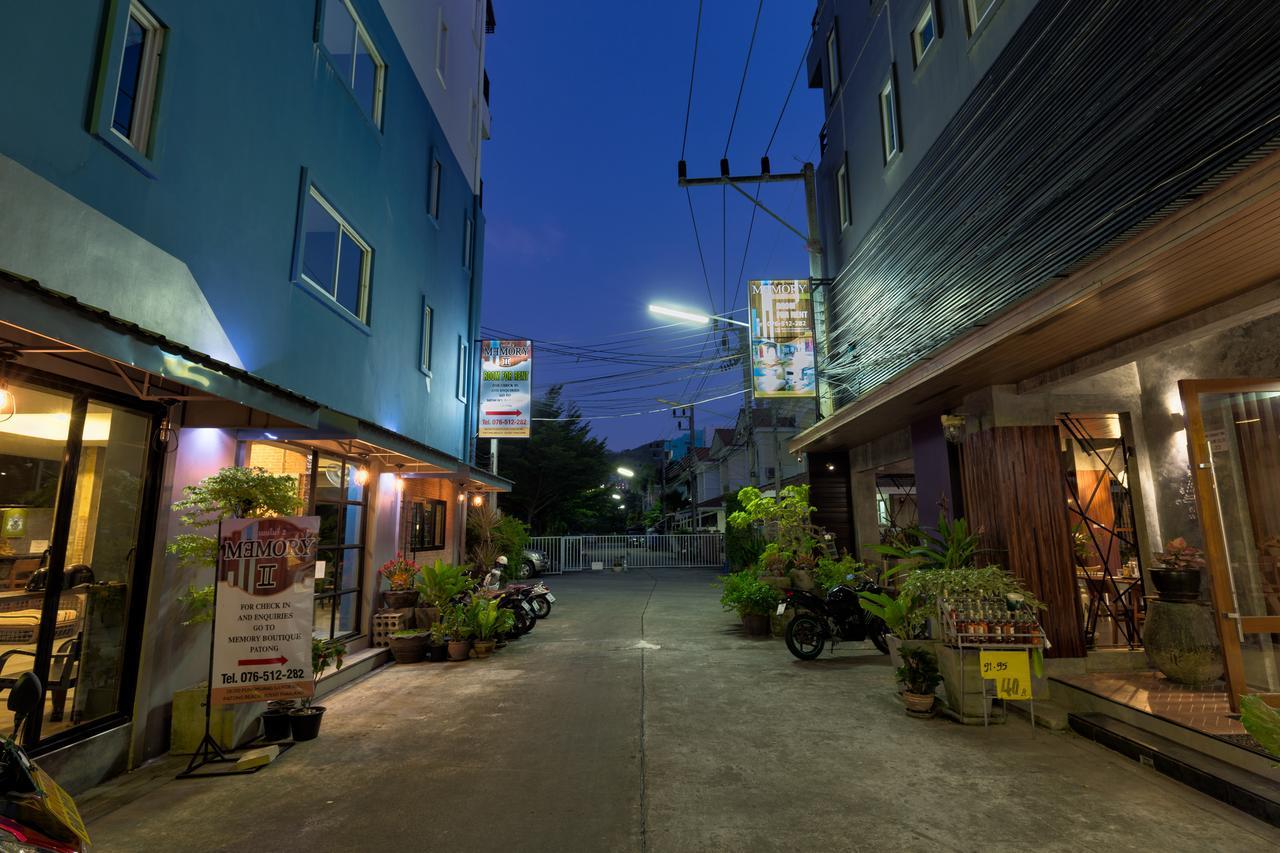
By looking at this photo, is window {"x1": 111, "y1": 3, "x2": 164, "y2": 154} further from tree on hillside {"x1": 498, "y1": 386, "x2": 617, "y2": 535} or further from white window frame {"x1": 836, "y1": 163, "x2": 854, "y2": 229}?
tree on hillside {"x1": 498, "y1": 386, "x2": 617, "y2": 535}

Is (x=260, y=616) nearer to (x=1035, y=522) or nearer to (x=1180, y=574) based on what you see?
(x=1035, y=522)

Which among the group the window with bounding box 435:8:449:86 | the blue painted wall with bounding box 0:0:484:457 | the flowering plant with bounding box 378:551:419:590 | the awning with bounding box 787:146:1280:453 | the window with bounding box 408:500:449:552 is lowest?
the flowering plant with bounding box 378:551:419:590

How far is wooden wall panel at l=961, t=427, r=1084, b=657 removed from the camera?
605 centimetres


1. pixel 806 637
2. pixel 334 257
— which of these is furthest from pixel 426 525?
pixel 806 637

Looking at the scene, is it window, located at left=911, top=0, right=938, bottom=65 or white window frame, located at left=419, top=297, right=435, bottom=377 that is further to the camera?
white window frame, located at left=419, top=297, right=435, bottom=377

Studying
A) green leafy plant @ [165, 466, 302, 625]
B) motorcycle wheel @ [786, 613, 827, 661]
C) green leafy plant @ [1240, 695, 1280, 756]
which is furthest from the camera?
motorcycle wheel @ [786, 613, 827, 661]

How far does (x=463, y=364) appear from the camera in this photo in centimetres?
1281

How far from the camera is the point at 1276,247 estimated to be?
137 inches

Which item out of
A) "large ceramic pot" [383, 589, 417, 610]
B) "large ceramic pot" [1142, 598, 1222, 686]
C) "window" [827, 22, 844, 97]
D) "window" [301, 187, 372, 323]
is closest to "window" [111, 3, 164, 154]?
"window" [301, 187, 372, 323]

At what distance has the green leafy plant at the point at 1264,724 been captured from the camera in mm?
3416

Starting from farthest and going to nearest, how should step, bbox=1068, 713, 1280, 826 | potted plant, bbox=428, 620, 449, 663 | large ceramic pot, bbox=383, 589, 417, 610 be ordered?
large ceramic pot, bbox=383, 589, 417, 610 < potted plant, bbox=428, 620, 449, 663 < step, bbox=1068, 713, 1280, 826

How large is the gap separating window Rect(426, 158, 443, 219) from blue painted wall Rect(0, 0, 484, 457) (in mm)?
509

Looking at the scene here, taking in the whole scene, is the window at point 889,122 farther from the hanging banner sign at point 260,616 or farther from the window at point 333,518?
the hanging banner sign at point 260,616

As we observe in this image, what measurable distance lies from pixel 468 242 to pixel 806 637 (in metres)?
10.3
